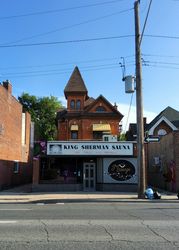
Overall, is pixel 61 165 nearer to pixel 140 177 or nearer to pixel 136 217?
pixel 140 177

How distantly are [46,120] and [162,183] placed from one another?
3822 cm

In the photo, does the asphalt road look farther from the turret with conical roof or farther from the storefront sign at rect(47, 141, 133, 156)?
the turret with conical roof

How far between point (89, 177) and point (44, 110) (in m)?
40.4

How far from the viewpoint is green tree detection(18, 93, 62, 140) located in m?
68.0

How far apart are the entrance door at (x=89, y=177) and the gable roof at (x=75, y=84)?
19.2 m

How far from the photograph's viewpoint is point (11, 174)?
34469 millimetres

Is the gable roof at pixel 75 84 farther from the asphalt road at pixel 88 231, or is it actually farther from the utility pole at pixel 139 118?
the asphalt road at pixel 88 231

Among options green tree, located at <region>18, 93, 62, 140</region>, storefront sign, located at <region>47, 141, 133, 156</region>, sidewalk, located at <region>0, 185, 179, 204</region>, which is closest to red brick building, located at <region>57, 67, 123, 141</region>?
storefront sign, located at <region>47, 141, 133, 156</region>

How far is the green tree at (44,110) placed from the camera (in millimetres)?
68000

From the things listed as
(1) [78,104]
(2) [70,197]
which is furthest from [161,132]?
(2) [70,197]

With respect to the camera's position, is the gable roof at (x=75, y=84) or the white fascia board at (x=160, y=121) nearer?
the gable roof at (x=75, y=84)

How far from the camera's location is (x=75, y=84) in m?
51.1

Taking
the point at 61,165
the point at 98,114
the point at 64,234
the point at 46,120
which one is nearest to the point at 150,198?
the point at 61,165

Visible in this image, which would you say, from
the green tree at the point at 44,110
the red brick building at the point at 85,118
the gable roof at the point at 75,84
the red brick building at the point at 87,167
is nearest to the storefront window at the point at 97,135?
the red brick building at the point at 85,118
